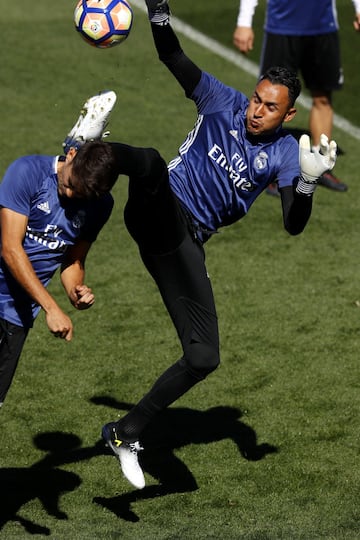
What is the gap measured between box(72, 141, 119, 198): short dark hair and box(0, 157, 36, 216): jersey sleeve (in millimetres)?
310

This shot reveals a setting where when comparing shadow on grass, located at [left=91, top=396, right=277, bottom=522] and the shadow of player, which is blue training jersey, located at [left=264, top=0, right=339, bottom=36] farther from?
the shadow of player

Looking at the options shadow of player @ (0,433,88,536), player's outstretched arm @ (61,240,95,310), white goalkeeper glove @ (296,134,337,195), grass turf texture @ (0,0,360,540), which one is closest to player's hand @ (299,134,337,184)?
white goalkeeper glove @ (296,134,337,195)

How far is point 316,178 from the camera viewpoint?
6.49m

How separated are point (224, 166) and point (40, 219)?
138 centimetres

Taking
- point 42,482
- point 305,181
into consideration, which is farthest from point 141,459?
point 305,181

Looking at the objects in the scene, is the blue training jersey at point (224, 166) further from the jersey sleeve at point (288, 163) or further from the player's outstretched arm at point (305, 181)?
the player's outstretched arm at point (305, 181)

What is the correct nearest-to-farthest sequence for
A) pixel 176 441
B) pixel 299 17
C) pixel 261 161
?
1. pixel 261 161
2. pixel 176 441
3. pixel 299 17

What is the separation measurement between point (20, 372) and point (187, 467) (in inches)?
70.5

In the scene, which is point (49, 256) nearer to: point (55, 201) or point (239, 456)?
point (55, 201)

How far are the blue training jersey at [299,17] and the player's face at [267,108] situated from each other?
17.6 feet

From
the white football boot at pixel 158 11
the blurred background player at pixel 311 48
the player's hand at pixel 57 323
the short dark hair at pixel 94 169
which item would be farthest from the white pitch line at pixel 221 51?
the player's hand at pixel 57 323

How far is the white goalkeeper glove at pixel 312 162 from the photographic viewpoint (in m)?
6.36

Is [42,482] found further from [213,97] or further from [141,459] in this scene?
[213,97]

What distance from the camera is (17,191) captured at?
19.7 ft
